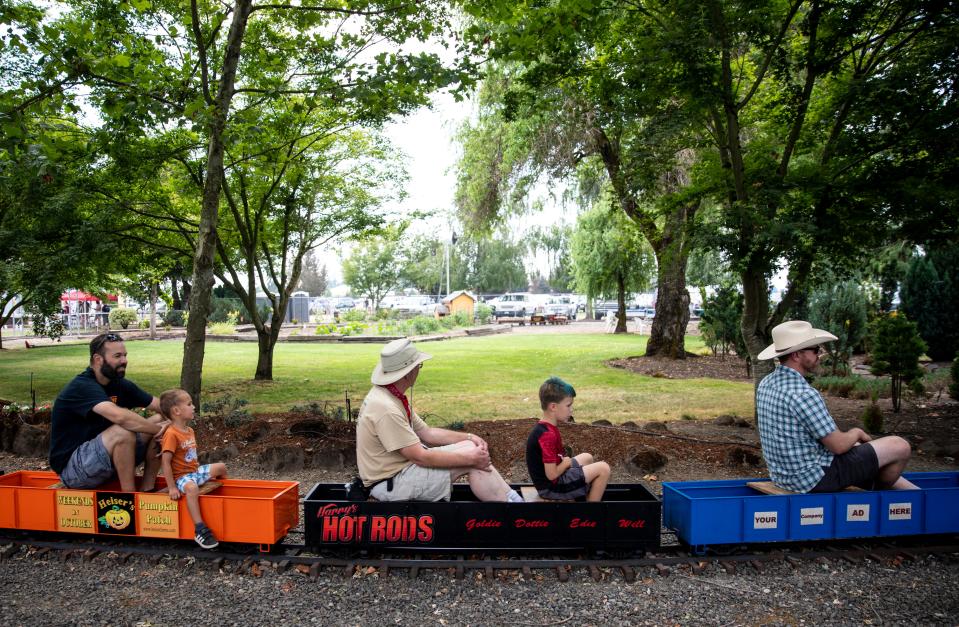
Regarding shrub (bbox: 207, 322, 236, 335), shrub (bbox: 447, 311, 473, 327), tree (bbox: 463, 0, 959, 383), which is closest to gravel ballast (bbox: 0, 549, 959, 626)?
tree (bbox: 463, 0, 959, 383)

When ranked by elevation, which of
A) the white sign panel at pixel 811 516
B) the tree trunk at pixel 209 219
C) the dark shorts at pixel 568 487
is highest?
the tree trunk at pixel 209 219

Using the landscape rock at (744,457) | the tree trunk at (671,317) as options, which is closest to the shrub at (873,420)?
the landscape rock at (744,457)

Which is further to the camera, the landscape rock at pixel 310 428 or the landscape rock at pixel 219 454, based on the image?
the landscape rock at pixel 310 428

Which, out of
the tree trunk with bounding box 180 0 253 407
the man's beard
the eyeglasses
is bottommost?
the man's beard

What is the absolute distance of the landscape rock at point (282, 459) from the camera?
7328mm

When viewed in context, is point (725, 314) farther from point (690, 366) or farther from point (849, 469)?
point (849, 469)

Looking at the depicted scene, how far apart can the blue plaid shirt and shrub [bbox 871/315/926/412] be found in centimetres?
753

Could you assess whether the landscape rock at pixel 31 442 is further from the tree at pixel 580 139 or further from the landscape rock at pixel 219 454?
the tree at pixel 580 139

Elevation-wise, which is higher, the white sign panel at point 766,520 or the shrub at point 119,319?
the shrub at point 119,319

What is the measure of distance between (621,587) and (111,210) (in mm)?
10666

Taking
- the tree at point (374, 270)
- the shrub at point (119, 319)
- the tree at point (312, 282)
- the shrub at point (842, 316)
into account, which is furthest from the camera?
the tree at point (312, 282)

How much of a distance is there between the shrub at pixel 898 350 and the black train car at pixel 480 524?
8.58 meters

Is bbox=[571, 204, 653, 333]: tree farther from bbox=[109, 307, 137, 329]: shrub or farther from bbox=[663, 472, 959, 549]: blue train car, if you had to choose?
bbox=[109, 307, 137, 329]: shrub

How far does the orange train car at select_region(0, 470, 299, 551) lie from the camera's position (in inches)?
186
